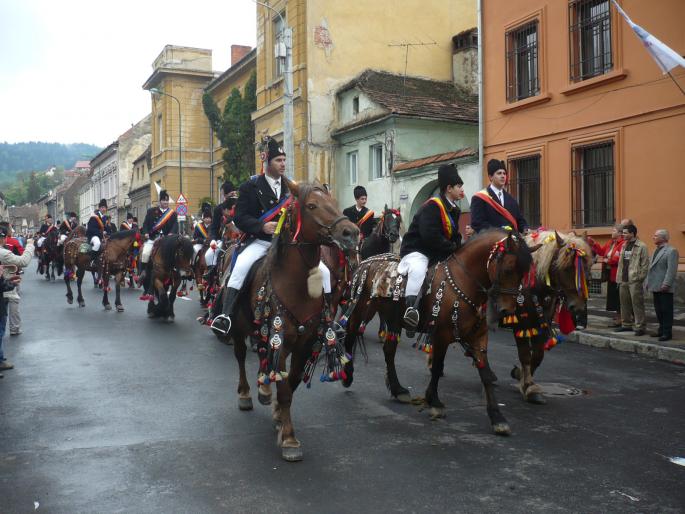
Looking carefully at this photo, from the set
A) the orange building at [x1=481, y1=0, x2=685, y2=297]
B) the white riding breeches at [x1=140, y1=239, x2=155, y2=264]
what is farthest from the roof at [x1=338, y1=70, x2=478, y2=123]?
the white riding breeches at [x1=140, y1=239, x2=155, y2=264]

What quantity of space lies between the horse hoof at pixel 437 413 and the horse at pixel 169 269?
338 inches

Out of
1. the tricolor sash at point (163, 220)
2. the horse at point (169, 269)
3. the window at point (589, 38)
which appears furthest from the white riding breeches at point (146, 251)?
the window at point (589, 38)

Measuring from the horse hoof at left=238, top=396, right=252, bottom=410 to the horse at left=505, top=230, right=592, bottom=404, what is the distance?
108 inches

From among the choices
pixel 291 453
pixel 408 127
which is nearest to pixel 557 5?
pixel 408 127

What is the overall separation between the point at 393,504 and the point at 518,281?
271 centimetres

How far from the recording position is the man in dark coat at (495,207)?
25.8 feet

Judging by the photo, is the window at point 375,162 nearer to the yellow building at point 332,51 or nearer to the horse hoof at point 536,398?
the yellow building at point 332,51

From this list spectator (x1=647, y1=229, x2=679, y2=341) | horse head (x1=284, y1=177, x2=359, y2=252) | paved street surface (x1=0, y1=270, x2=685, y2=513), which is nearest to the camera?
paved street surface (x1=0, y1=270, x2=685, y2=513)

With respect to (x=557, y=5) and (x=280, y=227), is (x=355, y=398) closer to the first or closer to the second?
(x=280, y=227)

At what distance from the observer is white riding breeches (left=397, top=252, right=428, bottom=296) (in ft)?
22.3

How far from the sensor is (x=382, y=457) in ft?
17.8

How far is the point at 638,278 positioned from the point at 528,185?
7572mm

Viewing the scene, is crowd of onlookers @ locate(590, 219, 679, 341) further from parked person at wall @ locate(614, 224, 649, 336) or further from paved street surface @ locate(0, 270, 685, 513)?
paved street surface @ locate(0, 270, 685, 513)

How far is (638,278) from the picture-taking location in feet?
39.7
